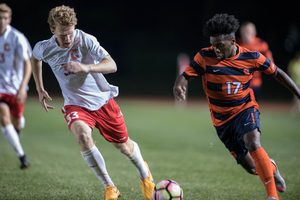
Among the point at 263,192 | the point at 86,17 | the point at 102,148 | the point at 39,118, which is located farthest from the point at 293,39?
the point at 263,192

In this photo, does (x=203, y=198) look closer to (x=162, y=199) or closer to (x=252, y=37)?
(x=162, y=199)

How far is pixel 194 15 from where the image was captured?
32.7 metres

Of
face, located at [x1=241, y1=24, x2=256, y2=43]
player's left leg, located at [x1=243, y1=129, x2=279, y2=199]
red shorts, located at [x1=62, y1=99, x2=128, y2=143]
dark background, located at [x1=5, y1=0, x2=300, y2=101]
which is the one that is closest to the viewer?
player's left leg, located at [x1=243, y1=129, x2=279, y2=199]

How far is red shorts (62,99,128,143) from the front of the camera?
3917 millimetres

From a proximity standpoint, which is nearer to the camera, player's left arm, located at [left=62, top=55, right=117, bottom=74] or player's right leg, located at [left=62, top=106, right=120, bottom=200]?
player's left arm, located at [left=62, top=55, right=117, bottom=74]

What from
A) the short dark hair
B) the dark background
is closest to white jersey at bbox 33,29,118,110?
the short dark hair

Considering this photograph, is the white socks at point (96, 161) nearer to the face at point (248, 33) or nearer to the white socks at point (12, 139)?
the white socks at point (12, 139)

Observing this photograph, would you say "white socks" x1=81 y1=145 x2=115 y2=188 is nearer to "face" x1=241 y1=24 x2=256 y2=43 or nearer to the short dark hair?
the short dark hair

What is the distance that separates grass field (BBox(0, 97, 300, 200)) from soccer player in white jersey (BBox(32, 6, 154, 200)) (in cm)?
52

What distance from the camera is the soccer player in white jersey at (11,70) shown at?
5.47 metres

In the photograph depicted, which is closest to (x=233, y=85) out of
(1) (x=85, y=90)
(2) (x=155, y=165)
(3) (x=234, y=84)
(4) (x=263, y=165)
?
(3) (x=234, y=84)

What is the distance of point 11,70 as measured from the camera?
5.71m

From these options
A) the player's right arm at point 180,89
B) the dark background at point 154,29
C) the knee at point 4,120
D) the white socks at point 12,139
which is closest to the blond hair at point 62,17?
the player's right arm at point 180,89

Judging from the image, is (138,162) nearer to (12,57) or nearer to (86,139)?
(86,139)
